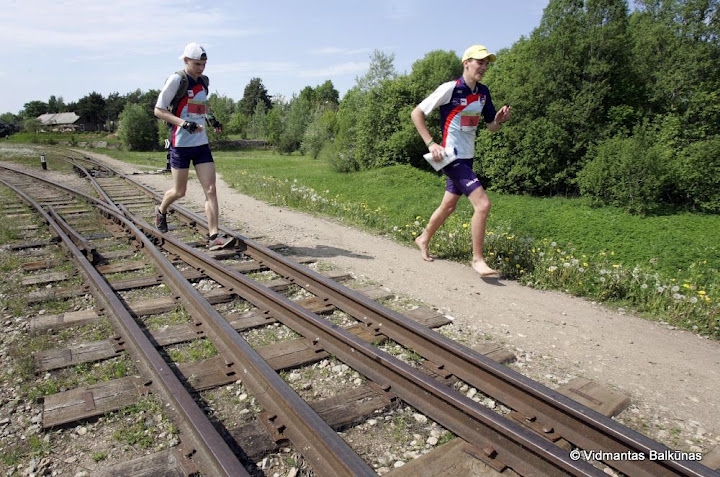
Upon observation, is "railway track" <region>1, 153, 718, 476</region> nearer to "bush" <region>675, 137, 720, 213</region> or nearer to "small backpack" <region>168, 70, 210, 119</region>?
"small backpack" <region>168, 70, 210, 119</region>

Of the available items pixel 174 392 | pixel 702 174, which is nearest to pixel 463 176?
pixel 174 392

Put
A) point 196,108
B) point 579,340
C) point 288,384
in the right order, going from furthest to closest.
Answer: point 196,108
point 579,340
point 288,384

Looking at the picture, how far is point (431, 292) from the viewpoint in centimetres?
562

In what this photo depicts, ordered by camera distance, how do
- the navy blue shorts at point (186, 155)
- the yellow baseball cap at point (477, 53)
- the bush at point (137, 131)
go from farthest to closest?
the bush at point (137, 131)
the navy blue shorts at point (186, 155)
the yellow baseball cap at point (477, 53)

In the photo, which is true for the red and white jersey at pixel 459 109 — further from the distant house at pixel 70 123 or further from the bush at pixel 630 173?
the distant house at pixel 70 123

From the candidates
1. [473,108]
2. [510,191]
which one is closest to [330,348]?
[473,108]

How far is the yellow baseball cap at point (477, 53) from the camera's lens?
5.41 meters

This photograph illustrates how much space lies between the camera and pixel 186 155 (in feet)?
22.6

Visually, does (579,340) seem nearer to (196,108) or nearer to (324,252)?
(324,252)

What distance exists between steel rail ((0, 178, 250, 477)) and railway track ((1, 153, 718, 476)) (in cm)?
1

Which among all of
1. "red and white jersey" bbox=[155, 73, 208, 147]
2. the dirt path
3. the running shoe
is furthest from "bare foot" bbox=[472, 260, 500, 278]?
"red and white jersey" bbox=[155, 73, 208, 147]

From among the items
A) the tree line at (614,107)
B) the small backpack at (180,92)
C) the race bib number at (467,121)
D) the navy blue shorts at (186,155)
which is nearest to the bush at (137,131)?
the tree line at (614,107)

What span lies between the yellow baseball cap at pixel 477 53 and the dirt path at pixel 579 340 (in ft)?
8.40

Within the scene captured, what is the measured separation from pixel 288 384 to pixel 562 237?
447 inches
